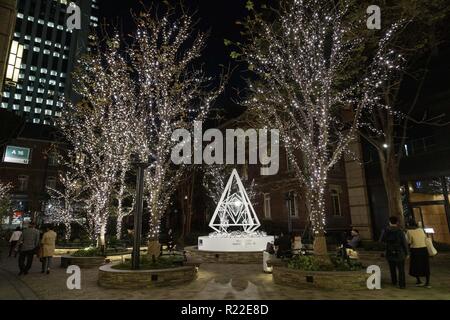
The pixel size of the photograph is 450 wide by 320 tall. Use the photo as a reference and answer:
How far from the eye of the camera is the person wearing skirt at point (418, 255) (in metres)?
7.51

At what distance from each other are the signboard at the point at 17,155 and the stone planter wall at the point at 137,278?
3959cm

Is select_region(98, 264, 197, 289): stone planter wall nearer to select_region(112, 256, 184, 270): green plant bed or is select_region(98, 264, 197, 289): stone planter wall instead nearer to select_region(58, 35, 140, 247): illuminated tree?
select_region(112, 256, 184, 270): green plant bed

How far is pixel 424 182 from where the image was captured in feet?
52.5

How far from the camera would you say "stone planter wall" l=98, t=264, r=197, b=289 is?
304 inches

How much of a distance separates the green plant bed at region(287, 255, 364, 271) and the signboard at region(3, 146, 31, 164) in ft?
140

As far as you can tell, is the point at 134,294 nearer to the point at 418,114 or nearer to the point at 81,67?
the point at 81,67

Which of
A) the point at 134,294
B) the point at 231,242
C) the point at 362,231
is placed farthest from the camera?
the point at 362,231

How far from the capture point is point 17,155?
3981 centimetres

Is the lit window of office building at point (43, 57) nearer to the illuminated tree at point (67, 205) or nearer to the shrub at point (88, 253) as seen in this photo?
the illuminated tree at point (67, 205)

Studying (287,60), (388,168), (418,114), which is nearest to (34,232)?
(287,60)

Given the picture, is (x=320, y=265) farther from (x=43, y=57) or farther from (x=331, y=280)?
(x=43, y=57)

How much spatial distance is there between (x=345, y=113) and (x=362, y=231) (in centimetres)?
750

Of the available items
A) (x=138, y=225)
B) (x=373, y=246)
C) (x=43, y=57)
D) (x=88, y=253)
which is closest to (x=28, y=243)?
(x=88, y=253)

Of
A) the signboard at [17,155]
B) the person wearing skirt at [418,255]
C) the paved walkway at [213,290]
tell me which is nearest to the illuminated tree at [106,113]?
the paved walkway at [213,290]
